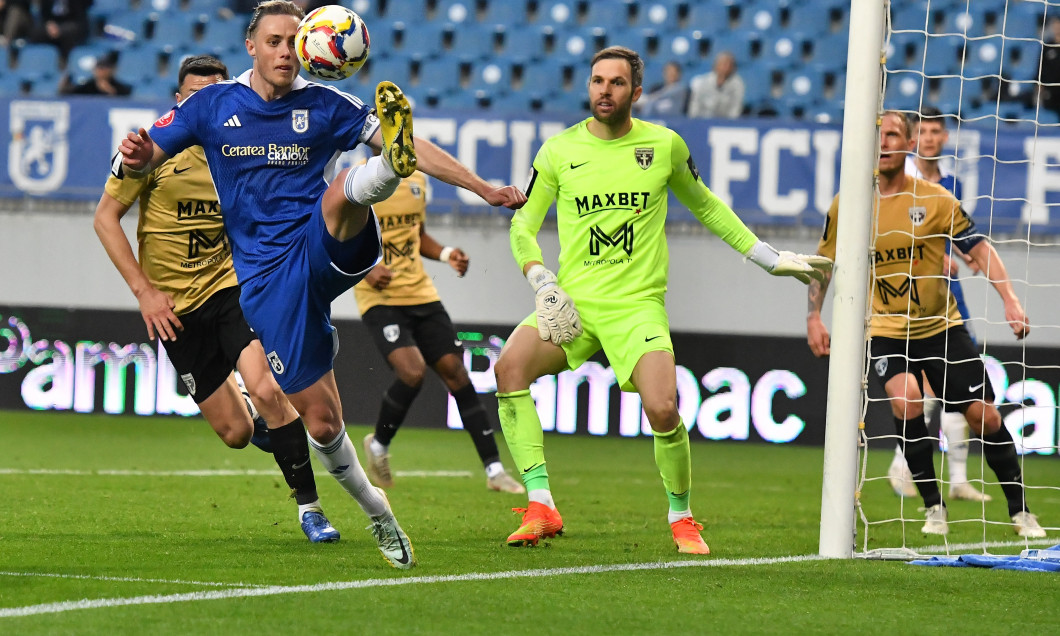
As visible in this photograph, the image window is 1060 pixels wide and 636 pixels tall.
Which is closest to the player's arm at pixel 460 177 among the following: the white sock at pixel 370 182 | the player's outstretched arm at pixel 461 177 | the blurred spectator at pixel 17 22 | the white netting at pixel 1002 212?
the player's outstretched arm at pixel 461 177

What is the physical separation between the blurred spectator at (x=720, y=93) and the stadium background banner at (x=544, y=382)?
2.94 meters

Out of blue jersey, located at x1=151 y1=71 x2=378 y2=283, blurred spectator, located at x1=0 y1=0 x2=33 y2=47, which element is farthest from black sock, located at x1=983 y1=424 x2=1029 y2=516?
blurred spectator, located at x1=0 y1=0 x2=33 y2=47

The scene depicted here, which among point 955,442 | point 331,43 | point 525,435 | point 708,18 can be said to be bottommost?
point 955,442

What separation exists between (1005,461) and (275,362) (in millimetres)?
3910

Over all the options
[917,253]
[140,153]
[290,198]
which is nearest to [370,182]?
[290,198]

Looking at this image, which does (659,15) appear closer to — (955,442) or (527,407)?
(955,442)

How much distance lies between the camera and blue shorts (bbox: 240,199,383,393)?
520 centimetres

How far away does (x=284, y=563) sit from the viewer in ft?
17.4

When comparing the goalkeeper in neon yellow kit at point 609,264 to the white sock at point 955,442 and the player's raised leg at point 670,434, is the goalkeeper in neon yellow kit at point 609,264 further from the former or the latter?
the white sock at point 955,442

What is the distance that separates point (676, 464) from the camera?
237 inches

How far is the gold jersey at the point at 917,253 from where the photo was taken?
733 cm

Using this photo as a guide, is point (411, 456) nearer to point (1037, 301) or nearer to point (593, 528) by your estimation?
point (593, 528)

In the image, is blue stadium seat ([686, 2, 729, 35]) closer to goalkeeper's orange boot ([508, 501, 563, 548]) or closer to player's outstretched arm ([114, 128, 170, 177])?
goalkeeper's orange boot ([508, 501, 563, 548])

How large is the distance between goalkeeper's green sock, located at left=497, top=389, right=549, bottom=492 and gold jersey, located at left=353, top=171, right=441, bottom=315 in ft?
9.79
